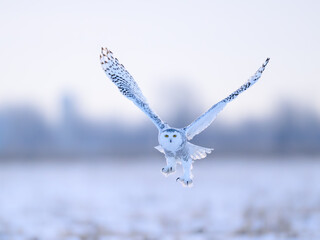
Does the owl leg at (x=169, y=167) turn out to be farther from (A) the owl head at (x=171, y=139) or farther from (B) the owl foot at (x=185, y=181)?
(A) the owl head at (x=171, y=139)

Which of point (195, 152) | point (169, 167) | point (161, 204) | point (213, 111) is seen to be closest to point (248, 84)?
point (213, 111)

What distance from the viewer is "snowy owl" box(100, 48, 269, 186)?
6535 mm

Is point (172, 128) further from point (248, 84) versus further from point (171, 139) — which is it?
point (248, 84)

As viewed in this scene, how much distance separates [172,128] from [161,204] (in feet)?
27.5

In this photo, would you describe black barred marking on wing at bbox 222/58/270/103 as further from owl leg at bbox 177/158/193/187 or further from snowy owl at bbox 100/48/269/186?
owl leg at bbox 177/158/193/187

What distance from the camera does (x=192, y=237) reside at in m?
9.84

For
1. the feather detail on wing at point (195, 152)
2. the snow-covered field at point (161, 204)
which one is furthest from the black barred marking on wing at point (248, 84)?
the snow-covered field at point (161, 204)

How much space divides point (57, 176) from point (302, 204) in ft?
43.7

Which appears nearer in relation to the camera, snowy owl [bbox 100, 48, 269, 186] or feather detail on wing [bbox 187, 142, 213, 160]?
snowy owl [bbox 100, 48, 269, 186]

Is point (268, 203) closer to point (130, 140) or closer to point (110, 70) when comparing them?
point (110, 70)

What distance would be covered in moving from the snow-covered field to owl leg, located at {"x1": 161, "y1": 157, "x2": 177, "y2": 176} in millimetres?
3087

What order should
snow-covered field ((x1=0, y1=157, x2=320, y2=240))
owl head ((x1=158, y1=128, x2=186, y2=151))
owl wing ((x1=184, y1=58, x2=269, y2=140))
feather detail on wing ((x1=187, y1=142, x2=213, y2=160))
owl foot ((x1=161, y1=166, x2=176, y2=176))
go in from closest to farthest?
owl head ((x1=158, y1=128, x2=186, y2=151)) → owl foot ((x1=161, y1=166, x2=176, y2=176)) → owl wing ((x1=184, y1=58, x2=269, y2=140)) → feather detail on wing ((x1=187, y1=142, x2=213, y2=160)) → snow-covered field ((x1=0, y1=157, x2=320, y2=240))

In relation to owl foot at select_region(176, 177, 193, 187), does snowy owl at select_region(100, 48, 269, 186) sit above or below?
above

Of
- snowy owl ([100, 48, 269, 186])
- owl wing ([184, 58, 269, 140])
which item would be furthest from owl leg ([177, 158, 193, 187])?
owl wing ([184, 58, 269, 140])
